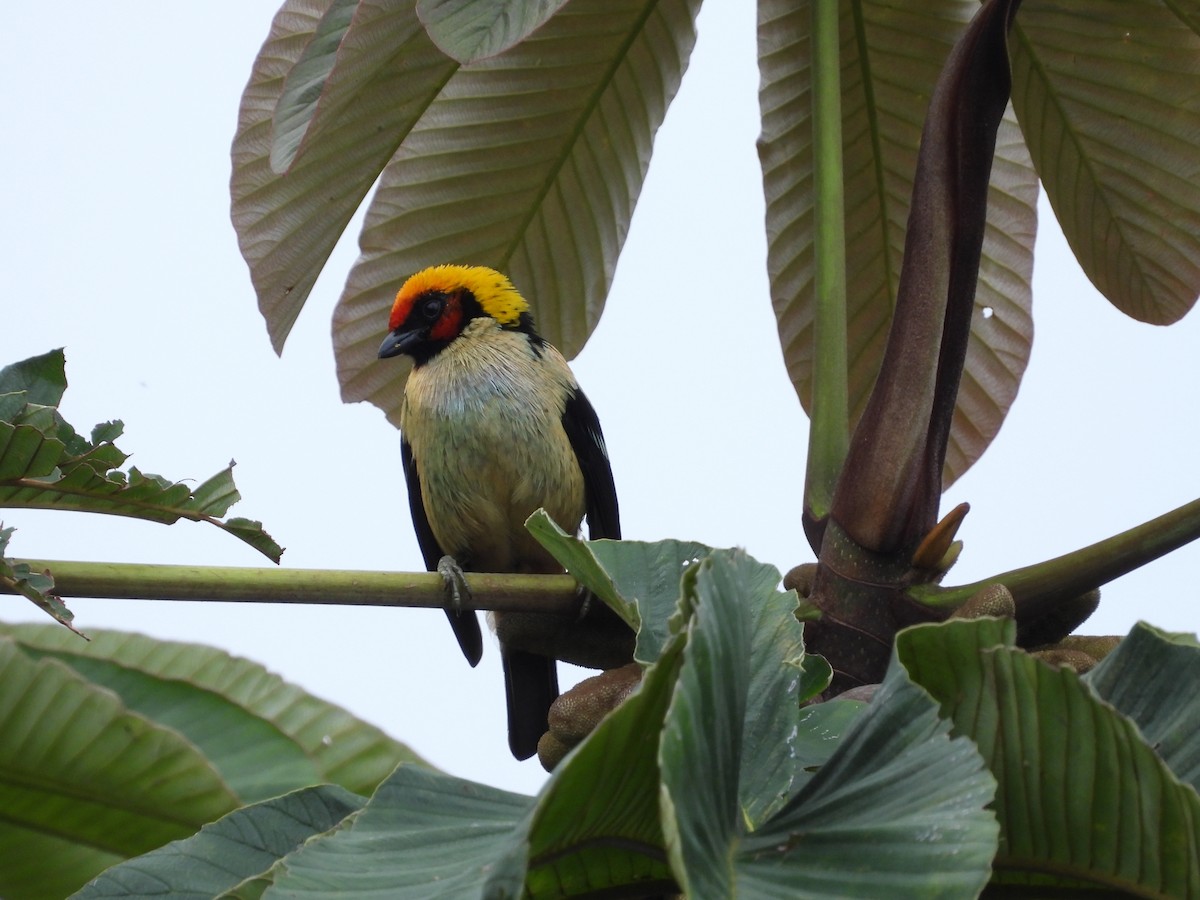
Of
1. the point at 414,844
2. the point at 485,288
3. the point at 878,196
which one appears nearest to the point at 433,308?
the point at 485,288

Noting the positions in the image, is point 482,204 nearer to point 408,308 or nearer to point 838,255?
point 408,308

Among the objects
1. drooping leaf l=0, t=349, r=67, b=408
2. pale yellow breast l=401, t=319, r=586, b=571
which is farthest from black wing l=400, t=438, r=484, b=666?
drooping leaf l=0, t=349, r=67, b=408

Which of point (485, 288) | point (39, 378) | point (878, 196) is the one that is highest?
point (485, 288)

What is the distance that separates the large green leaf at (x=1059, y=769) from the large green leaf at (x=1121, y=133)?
1.37m

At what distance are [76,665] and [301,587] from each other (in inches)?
26.3

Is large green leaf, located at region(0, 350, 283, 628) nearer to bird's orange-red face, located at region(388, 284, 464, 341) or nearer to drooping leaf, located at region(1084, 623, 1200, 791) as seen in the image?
drooping leaf, located at region(1084, 623, 1200, 791)

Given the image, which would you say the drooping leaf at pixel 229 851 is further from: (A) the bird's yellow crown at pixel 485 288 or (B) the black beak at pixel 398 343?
(A) the bird's yellow crown at pixel 485 288

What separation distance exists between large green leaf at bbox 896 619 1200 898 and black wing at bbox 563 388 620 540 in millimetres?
1637

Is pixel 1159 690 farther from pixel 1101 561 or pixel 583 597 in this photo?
pixel 583 597

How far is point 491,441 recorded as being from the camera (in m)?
2.54

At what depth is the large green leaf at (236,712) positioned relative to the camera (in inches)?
66.8

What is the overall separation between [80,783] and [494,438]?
1119 mm

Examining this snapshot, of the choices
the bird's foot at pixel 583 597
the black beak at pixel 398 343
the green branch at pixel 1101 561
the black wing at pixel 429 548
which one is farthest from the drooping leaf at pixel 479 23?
the black wing at pixel 429 548

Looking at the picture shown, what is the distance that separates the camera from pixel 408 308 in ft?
8.50
